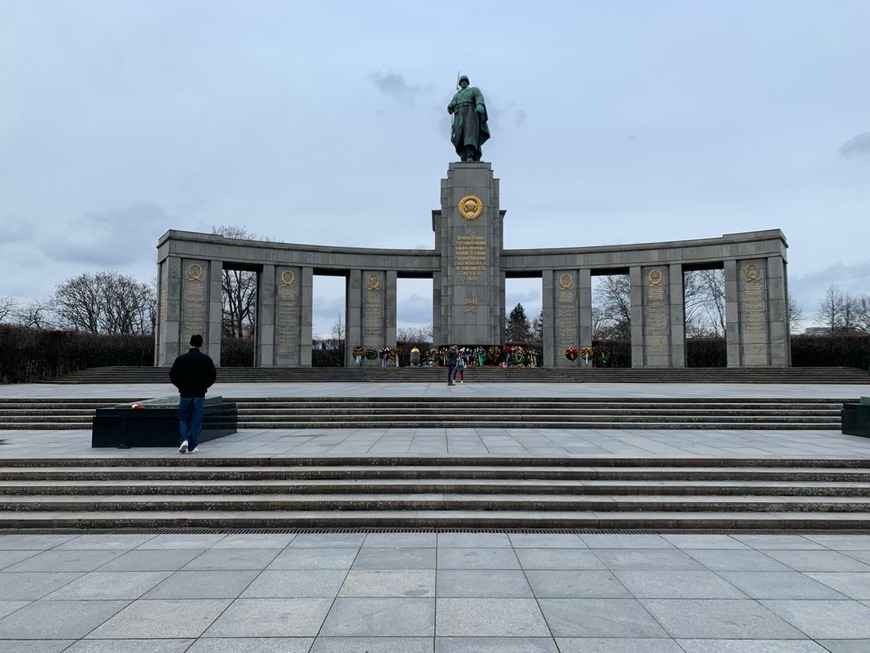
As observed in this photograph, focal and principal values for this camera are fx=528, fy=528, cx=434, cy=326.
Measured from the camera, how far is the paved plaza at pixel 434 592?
3.88m

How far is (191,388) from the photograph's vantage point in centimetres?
929

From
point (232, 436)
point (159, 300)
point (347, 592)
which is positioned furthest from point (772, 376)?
point (159, 300)

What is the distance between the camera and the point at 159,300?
3306 centimetres

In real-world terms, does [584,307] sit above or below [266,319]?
above

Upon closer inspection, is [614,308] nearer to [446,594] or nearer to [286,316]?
[286,316]

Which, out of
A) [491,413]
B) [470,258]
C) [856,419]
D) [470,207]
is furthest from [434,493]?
[470,207]

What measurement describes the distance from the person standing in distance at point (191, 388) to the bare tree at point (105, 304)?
51.2 m

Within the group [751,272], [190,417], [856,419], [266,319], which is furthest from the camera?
[266,319]

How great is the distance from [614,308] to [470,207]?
2925cm

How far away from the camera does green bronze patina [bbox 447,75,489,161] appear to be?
3553 centimetres

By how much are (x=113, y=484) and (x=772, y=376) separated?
92.6 ft

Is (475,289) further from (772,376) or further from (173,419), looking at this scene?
(173,419)

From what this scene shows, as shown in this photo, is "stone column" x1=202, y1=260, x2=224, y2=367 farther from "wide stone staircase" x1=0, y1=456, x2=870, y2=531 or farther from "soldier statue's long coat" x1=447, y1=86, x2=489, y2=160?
"wide stone staircase" x1=0, y1=456, x2=870, y2=531

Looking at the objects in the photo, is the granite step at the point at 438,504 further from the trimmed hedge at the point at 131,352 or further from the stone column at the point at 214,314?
the trimmed hedge at the point at 131,352
